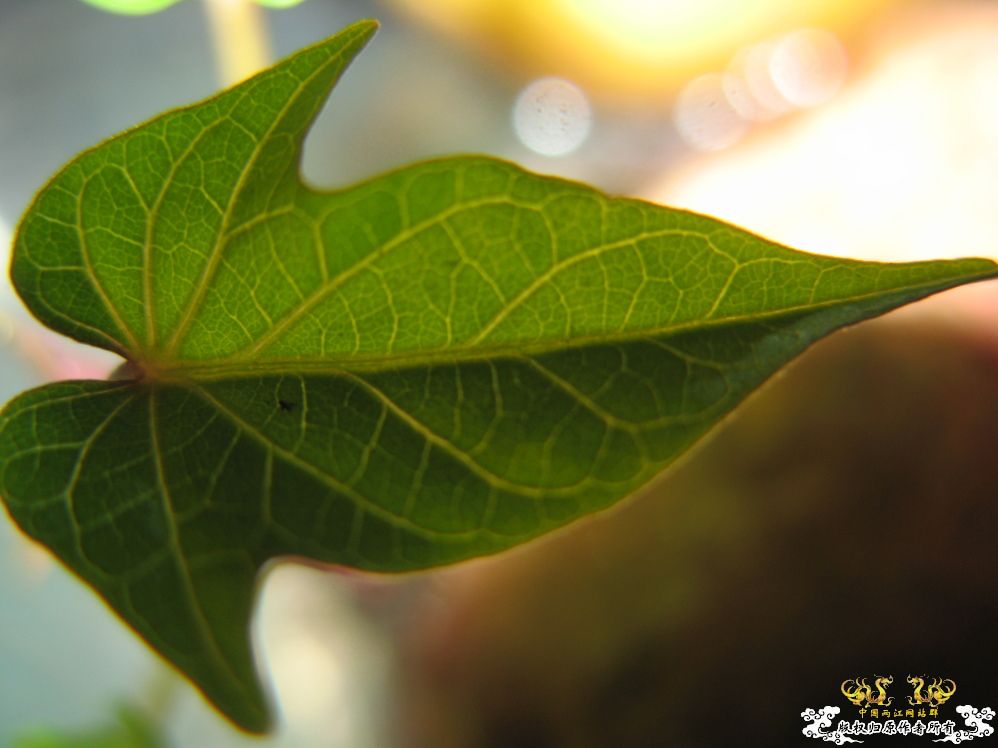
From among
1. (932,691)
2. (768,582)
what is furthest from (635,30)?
(932,691)

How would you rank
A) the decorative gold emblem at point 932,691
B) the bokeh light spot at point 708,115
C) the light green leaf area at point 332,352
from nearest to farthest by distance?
1. the light green leaf area at point 332,352
2. the decorative gold emblem at point 932,691
3. the bokeh light spot at point 708,115

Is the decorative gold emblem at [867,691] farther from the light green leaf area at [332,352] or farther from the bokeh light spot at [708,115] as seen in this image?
the bokeh light spot at [708,115]

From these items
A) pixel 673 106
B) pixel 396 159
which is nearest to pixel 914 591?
pixel 673 106

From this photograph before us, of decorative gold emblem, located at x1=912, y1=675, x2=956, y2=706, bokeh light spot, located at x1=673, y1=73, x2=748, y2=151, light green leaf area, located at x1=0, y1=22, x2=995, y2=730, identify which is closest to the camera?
light green leaf area, located at x1=0, y1=22, x2=995, y2=730

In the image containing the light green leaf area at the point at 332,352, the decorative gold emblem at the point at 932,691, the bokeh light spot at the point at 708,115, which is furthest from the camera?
the bokeh light spot at the point at 708,115

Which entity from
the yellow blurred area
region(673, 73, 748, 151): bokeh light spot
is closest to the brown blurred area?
region(673, 73, 748, 151): bokeh light spot

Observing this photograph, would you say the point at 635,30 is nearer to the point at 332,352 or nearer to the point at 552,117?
the point at 552,117

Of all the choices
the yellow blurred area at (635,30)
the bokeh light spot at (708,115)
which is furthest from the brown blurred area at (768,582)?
the yellow blurred area at (635,30)

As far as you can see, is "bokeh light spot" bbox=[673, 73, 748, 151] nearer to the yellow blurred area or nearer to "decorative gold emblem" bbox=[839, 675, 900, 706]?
the yellow blurred area
